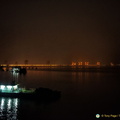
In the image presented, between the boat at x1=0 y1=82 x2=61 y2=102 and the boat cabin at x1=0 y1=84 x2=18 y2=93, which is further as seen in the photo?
the boat cabin at x1=0 y1=84 x2=18 y2=93

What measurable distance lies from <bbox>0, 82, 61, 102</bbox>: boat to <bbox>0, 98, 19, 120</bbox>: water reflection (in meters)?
0.48

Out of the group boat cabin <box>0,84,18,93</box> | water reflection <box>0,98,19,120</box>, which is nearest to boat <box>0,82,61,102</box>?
boat cabin <box>0,84,18,93</box>

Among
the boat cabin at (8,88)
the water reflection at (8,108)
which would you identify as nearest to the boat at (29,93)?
the boat cabin at (8,88)

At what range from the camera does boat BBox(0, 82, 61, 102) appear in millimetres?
14594

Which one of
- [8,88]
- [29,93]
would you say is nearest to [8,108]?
[29,93]

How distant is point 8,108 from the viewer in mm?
12680

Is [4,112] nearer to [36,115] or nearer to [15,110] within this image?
A: [15,110]

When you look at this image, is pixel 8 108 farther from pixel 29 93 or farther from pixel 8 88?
pixel 8 88

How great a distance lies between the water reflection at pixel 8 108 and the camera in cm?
1096

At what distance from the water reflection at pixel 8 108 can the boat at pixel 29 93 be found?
481mm

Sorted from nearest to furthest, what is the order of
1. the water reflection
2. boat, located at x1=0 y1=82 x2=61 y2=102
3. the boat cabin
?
1. the water reflection
2. boat, located at x1=0 y1=82 x2=61 y2=102
3. the boat cabin

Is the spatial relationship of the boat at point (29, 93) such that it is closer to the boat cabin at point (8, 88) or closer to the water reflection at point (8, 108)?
the boat cabin at point (8, 88)

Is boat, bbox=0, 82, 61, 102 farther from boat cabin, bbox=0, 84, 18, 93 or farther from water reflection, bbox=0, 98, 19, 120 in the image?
water reflection, bbox=0, 98, 19, 120

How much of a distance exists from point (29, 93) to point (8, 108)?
2.32 m
